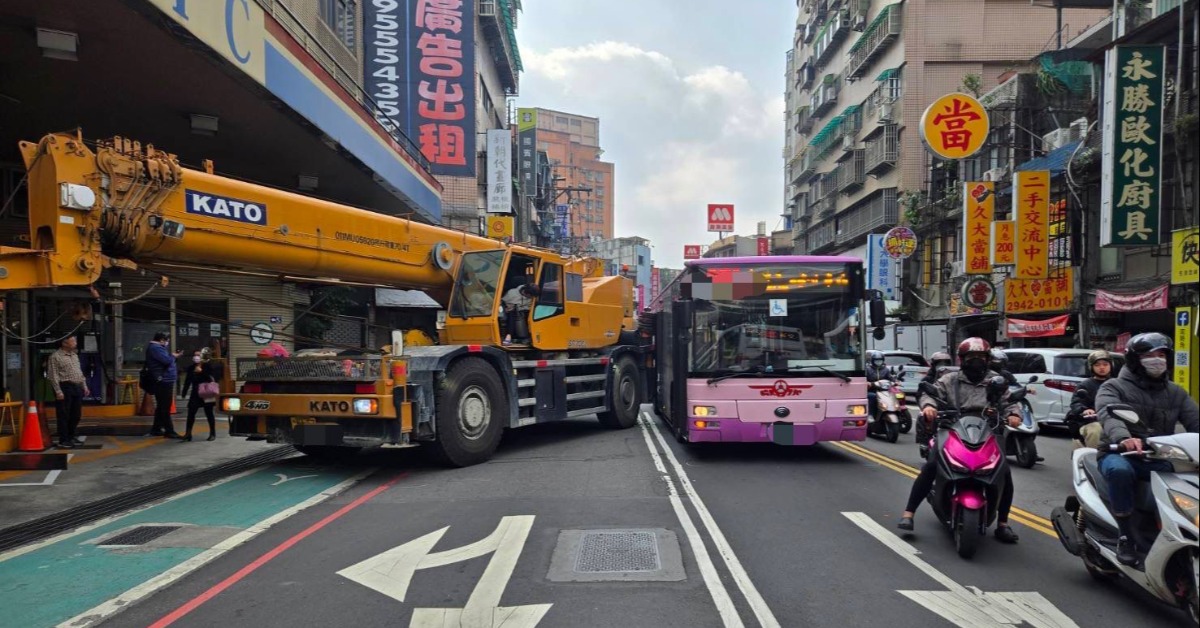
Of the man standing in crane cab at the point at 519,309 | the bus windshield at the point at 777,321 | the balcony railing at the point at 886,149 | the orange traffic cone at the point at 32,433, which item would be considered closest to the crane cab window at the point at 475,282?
the man standing in crane cab at the point at 519,309

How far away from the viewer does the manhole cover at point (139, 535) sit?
21.2ft

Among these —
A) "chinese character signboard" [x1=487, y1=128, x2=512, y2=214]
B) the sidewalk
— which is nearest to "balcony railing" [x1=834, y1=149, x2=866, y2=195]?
"chinese character signboard" [x1=487, y1=128, x2=512, y2=214]

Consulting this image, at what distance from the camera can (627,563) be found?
Answer: 5508 millimetres

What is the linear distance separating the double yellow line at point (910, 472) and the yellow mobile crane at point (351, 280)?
13.9ft

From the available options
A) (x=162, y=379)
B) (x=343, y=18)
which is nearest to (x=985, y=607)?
(x=162, y=379)

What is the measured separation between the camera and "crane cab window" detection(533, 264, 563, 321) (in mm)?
11500

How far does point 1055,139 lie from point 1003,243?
507 centimetres

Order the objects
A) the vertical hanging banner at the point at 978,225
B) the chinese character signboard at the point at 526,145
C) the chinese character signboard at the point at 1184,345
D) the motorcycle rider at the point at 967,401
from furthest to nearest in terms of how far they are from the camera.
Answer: the chinese character signboard at the point at 526,145 → the vertical hanging banner at the point at 978,225 → the chinese character signboard at the point at 1184,345 → the motorcycle rider at the point at 967,401

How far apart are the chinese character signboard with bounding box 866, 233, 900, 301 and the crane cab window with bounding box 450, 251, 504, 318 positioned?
1082 inches

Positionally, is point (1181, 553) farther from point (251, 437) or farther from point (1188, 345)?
point (1188, 345)

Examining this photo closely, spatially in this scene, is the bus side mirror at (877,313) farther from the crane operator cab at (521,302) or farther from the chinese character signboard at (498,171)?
the chinese character signboard at (498,171)

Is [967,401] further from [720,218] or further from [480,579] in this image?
[720,218]

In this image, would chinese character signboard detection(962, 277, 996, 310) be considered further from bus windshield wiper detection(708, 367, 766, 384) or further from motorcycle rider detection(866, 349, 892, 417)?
bus windshield wiper detection(708, 367, 766, 384)

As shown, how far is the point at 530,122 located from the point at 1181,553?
41510 millimetres
